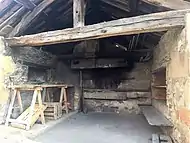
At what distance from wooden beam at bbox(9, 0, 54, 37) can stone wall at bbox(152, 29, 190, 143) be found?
8.87 feet

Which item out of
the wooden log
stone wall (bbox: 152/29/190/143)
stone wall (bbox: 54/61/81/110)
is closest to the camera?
stone wall (bbox: 152/29/190/143)

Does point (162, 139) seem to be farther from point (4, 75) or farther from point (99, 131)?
point (4, 75)

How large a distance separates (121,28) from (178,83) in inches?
51.0

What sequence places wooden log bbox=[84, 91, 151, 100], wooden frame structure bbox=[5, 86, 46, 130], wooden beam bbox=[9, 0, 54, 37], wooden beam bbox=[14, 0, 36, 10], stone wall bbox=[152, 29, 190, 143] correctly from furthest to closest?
wooden log bbox=[84, 91, 151, 100]
wooden beam bbox=[9, 0, 54, 37]
wooden frame structure bbox=[5, 86, 46, 130]
wooden beam bbox=[14, 0, 36, 10]
stone wall bbox=[152, 29, 190, 143]

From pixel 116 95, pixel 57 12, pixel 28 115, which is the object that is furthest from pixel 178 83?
pixel 116 95

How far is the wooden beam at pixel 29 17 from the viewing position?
14.0 ft

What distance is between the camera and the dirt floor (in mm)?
3705

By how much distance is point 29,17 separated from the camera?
4.39 meters

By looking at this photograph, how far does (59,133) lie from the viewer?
13.5ft

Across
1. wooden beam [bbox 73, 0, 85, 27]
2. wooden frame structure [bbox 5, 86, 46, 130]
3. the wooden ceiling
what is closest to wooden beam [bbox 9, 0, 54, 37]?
the wooden ceiling

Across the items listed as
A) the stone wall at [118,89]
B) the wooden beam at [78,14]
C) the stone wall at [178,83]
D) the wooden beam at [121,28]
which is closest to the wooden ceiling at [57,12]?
the wooden beam at [121,28]

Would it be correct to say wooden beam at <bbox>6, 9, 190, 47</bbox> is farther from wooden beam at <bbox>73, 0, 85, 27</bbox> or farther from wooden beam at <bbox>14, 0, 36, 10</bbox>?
wooden beam at <bbox>14, 0, 36, 10</bbox>

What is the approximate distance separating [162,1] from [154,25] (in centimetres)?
40

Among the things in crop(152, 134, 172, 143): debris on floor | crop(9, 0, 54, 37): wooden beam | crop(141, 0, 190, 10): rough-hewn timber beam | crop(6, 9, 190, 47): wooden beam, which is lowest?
crop(152, 134, 172, 143): debris on floor
